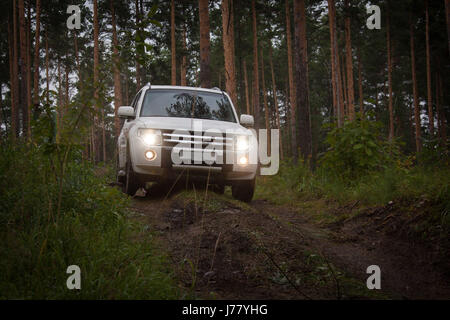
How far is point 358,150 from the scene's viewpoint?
23.3 feet

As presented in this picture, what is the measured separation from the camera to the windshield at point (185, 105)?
612cm

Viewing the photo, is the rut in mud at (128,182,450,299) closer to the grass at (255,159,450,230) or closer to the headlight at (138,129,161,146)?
the grass at (255,159,450,230)

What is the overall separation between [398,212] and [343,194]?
1878mm

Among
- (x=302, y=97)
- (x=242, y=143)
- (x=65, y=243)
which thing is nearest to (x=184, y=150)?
(x=242, y=143)

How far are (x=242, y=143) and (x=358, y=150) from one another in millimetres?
3060

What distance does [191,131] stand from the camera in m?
5.15

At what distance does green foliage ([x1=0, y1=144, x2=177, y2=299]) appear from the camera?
2240 millimetres

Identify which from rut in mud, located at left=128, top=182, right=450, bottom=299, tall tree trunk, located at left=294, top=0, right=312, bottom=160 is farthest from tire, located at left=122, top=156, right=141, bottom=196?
tall tree trunk, located at left=294, top=0, right=312, bottom=160

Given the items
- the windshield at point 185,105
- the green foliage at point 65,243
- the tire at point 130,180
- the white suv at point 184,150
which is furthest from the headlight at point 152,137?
the green foliage at point 65,243

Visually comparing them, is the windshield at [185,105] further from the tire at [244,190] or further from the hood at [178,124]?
the tire at [244,190]

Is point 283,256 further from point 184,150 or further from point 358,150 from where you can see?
point 358,150
